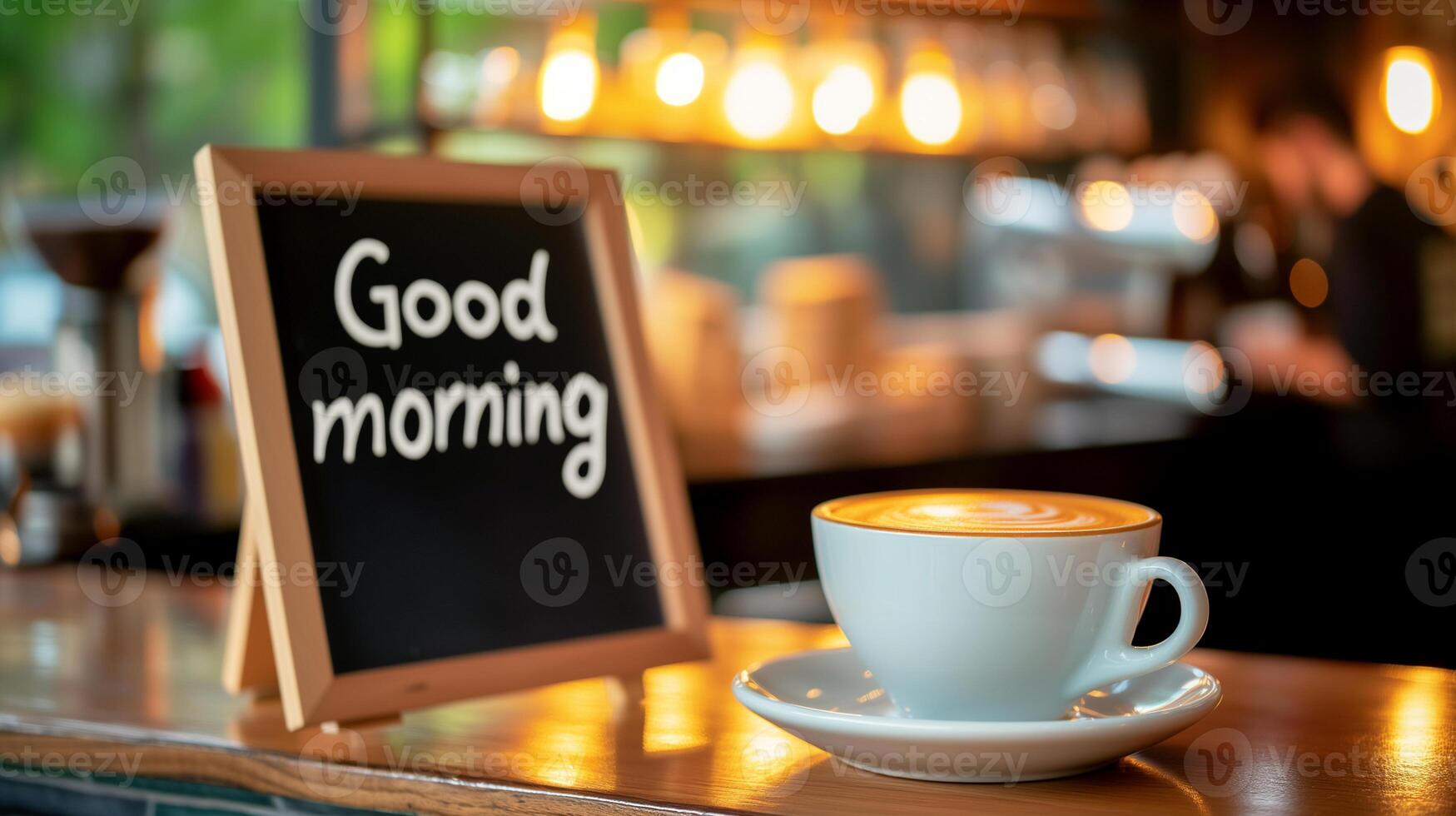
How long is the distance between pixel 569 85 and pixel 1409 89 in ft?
9.75

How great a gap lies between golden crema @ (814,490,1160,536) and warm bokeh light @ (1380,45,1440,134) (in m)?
4.24

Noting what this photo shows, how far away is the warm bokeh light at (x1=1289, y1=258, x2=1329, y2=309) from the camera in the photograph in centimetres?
422

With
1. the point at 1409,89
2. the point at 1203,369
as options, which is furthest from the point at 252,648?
the point at 1409,89

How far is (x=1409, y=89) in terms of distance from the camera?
4.47 m

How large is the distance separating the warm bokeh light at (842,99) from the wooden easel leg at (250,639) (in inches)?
103

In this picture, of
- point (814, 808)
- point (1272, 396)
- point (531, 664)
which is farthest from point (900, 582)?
point (1272, 396)

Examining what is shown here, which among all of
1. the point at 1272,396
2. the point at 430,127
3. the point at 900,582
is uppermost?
the point at 430,127

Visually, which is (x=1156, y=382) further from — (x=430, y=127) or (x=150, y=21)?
(x=150, y=21)

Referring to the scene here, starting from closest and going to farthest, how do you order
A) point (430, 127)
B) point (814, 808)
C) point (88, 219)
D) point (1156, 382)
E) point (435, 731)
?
point (814, 808) → point (435, 731) → point (88, 219) → point (430, 127) → point (1156, 382)

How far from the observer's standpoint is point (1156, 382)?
387cm

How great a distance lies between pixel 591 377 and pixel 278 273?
0.77ft

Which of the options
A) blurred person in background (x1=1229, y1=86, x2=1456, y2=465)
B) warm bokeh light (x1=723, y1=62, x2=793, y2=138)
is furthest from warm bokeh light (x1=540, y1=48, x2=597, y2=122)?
blurred person in background (x1=1229, y1=86, x2=1456, y2=465)

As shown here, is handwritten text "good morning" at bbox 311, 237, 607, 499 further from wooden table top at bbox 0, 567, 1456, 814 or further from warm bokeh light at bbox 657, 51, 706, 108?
warm bokeh light at bbox 657, 51, 706, 108

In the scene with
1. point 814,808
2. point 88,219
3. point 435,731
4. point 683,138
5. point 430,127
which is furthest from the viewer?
point 683,138
